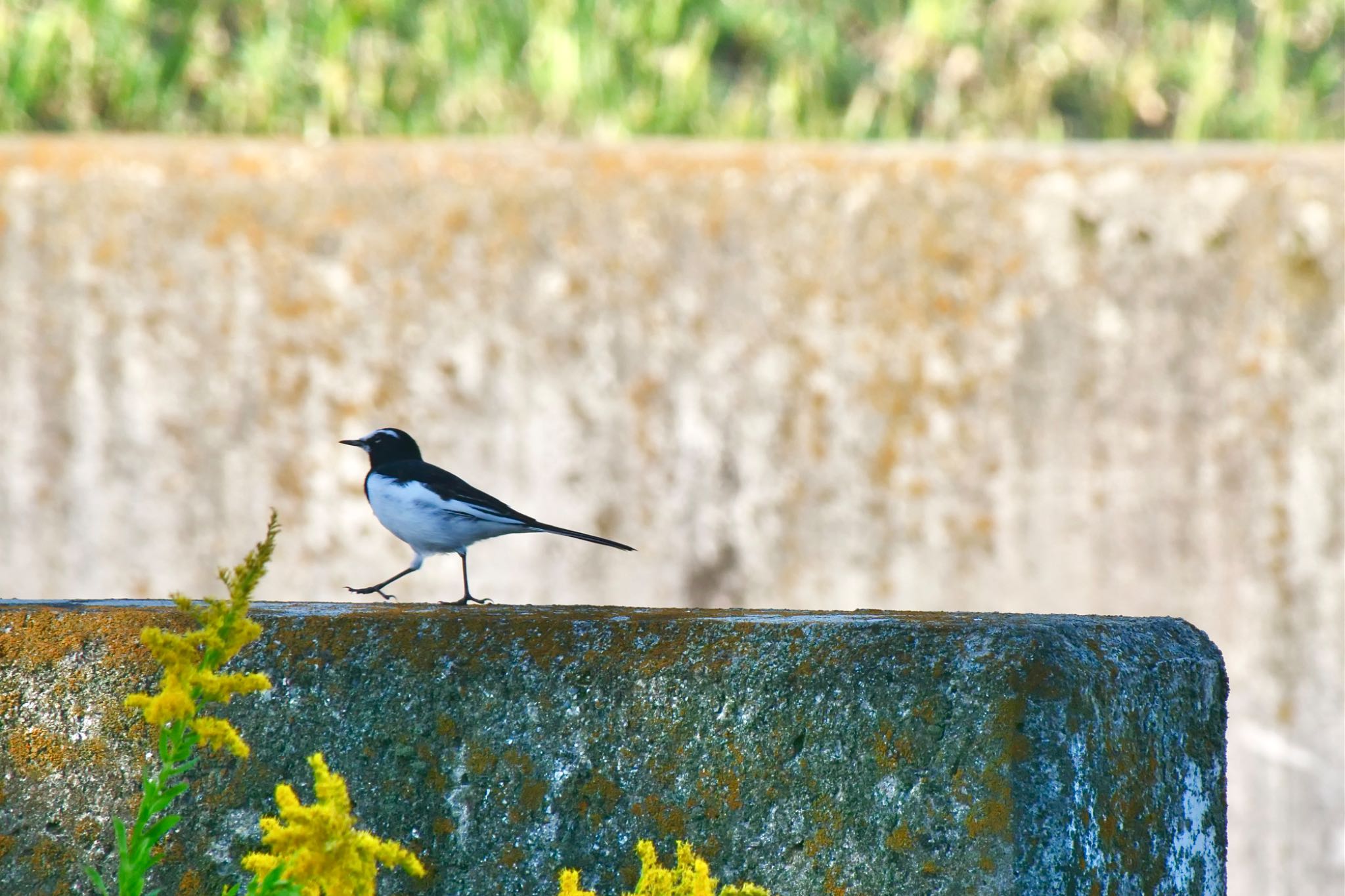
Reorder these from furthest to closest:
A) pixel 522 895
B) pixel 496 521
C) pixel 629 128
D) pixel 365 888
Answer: pixel 629 128 < pixel 496 521 < pixel 522 895 < pixel 365 888

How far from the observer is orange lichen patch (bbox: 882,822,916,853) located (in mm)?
2047

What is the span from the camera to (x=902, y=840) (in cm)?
205

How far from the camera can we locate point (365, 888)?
5.08 feet

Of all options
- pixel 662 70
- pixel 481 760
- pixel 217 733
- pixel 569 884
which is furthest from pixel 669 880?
pixel 662 70

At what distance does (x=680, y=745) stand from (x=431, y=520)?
3.66 feet

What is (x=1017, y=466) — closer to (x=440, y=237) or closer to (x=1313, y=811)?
(x=1313, y=811)

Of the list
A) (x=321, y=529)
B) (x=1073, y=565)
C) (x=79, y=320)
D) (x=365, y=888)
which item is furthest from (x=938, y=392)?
(x=365, y=888)

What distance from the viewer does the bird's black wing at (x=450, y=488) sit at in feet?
10.2

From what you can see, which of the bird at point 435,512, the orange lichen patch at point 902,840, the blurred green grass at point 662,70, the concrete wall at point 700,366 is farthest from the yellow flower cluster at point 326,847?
the blurred green grass at point 662,70

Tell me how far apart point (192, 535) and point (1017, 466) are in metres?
2.88

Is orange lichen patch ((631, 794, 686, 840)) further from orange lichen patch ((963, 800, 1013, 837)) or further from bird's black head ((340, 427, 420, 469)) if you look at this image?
bird's black head ((340, 427, 420, 469))

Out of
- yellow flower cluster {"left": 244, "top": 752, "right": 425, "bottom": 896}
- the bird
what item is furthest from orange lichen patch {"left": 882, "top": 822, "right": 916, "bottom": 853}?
the bird

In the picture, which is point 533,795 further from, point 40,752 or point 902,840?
point 40,752

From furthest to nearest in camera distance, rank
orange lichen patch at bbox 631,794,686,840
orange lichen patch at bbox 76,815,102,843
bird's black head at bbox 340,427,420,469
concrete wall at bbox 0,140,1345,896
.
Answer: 1. concrete wall at bbox 0,140,1345,896
2. bird's black head at bbox 340,427,420,469
3. orange lichen patch at bbox 76,815,102,843
4. orange lichen patch at bbox 631,794,686,840
